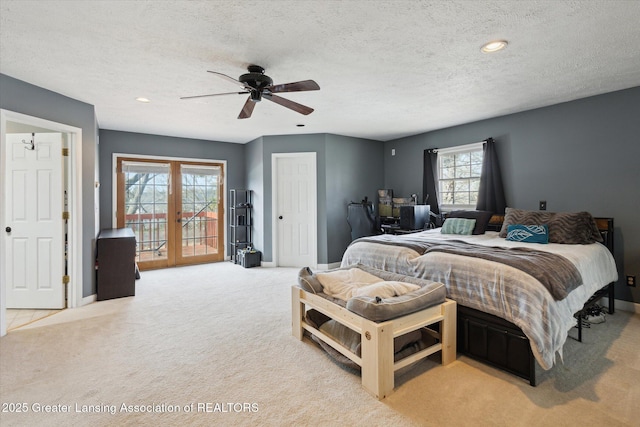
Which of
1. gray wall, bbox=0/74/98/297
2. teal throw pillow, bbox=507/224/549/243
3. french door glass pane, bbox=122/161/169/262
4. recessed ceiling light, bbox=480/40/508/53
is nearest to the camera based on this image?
recessed ceiling light, bbox=480/40/508/53

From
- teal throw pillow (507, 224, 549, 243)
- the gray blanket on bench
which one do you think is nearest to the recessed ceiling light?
the gray blanket on bench

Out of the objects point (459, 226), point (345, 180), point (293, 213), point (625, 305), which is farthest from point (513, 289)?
point (293, 213)

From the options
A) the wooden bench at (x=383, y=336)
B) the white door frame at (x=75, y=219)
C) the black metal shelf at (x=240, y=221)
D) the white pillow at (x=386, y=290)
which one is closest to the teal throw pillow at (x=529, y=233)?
the wooden bench at (x=383, y=336)

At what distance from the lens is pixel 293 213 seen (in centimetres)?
582

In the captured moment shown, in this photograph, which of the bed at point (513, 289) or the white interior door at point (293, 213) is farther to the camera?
the white interior door at point (293, 213)

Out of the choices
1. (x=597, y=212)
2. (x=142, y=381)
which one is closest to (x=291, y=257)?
(x=142, y=381)

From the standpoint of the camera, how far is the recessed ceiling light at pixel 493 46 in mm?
2410

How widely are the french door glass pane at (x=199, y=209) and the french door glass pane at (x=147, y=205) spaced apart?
0.35 metres

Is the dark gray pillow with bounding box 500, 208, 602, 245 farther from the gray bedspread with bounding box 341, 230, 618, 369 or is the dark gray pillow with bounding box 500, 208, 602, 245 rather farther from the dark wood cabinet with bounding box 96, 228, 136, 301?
the dark wood cabinet with bounding box 96, 228, 136, 301

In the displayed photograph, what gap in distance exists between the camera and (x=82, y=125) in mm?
3717

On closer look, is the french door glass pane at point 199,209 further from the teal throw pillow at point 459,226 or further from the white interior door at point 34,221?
the teal throw pillow at point 459,226

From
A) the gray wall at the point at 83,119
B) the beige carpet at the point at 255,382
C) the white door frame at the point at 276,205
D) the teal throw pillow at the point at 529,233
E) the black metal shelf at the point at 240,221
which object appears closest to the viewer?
the beige carpet at the point at 255,382

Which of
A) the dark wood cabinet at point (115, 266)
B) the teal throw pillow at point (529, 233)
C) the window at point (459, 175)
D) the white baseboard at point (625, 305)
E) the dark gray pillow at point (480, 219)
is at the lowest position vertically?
the white baseboard at point (625, 305)

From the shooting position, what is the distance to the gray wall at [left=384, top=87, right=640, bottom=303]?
11.2 ft
